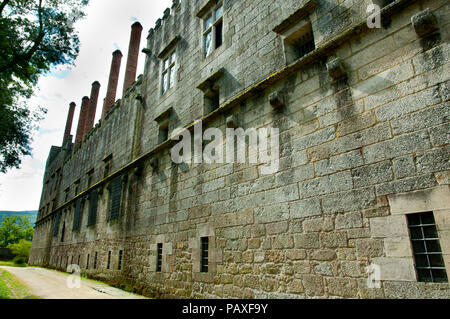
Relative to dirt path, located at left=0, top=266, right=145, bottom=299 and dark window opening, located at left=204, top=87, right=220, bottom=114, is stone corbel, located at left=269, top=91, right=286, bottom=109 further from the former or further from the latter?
dirt path, located at left=0, top=266, right=145, bottom=299

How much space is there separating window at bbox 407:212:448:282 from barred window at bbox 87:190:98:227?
46.6 ft

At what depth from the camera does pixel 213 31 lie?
8.24 meters

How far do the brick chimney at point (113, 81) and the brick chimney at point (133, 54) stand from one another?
3240 millimetres

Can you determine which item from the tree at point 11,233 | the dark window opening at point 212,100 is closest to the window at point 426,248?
the dark window opening at point 212,100

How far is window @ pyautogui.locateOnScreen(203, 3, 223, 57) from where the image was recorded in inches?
320

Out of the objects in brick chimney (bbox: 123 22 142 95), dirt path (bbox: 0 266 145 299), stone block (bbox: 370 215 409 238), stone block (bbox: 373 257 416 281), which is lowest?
dirt path (bbox: 0 266 145 299)

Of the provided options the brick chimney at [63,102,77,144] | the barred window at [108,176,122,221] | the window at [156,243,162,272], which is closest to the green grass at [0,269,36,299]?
the window at [156,243,162,272]

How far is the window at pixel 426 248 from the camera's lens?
3.21 meters

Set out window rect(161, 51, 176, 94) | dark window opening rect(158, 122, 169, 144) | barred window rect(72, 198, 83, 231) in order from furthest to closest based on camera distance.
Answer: barred window rect(72, 198, 83, 231)
window rect(161, 51, 176, 94)
dark window opening rect(158, 122, 169, 144)

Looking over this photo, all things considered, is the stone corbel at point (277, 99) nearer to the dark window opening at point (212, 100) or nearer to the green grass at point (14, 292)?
the dark window opening at point (212, 100)

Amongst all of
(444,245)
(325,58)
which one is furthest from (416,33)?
(444,245)

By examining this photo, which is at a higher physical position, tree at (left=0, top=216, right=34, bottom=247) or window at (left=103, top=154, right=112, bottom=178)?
window at (left=103, top=154, right=112, bottom=178)
